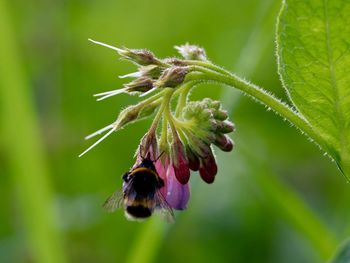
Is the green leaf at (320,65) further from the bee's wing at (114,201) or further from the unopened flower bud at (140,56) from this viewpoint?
the bee's wing at (114,201)

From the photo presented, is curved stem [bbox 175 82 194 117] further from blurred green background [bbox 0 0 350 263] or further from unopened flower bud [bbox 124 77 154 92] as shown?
blurred green background [bbox 0 0 350 263]

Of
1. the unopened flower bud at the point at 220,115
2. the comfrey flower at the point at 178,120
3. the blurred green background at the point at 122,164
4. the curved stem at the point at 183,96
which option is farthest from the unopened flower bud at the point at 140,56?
the blurred green background at the point at 122,164

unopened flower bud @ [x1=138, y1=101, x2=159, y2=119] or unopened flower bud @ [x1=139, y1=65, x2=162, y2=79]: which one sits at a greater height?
unopened flower bud @ [x1=139, y1=65, x2=162, y2=79]

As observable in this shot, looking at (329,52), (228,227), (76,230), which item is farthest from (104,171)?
(329,52)

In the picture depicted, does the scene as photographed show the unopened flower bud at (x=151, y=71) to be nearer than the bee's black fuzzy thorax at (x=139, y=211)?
Yes

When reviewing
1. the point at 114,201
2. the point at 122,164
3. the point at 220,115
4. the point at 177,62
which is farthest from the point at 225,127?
the point at 122,164

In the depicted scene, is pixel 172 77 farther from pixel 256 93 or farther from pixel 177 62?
pixel 256 93

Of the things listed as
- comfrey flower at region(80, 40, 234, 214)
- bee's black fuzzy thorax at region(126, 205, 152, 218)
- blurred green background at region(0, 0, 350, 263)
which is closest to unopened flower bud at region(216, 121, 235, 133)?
comfrey flower at region(80, 40, 234, 214)

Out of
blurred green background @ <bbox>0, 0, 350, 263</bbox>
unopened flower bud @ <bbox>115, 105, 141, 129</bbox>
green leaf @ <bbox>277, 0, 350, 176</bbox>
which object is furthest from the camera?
blurred green background @ <bbox>0, 0, 350, 263</bbox>

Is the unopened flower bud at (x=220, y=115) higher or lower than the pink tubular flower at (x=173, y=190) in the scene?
higher
